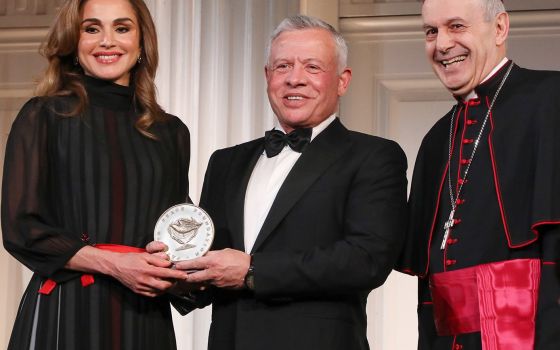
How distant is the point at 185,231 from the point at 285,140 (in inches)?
17.9

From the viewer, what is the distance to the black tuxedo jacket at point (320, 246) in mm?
3531

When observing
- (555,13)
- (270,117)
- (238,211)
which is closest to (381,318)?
(270,117)

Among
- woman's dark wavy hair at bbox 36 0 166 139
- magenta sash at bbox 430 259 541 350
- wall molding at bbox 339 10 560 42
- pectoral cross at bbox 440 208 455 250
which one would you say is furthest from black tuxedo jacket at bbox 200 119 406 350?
wall molding at bbox 339 10 560 42

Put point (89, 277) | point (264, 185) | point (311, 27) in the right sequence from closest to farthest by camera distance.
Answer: point (89, 277)
point (264, 185)
point (311, 27)

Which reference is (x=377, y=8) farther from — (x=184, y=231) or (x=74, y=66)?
(x=184, y=231)

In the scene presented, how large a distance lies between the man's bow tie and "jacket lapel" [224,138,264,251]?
63mm

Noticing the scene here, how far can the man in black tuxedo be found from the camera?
353 centimetres

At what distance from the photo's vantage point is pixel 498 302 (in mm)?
3418

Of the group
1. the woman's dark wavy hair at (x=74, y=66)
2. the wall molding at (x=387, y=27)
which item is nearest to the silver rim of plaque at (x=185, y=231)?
the woman's dark wavy hair at (x=74, y=66)

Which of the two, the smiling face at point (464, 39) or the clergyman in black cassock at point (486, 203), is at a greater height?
the smiling face at point (464, 39)

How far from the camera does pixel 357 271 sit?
3529 mm

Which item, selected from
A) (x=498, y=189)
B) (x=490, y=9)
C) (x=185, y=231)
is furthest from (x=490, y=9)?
(x=185, y=231)

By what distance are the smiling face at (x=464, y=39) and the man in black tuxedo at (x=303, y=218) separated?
0.98 feet

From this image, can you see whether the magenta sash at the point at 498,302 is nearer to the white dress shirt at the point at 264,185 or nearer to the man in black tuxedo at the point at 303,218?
the man in black tuxedo at the point at 303,218
